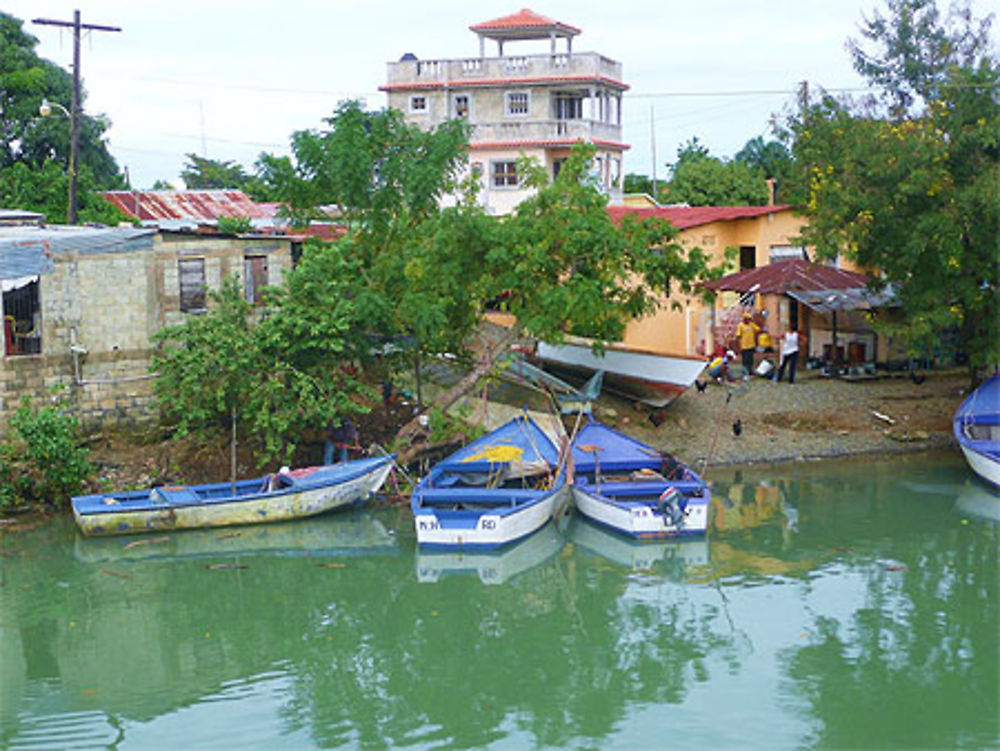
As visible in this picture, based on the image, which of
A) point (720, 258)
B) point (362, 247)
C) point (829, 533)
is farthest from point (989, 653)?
point (720, 258)

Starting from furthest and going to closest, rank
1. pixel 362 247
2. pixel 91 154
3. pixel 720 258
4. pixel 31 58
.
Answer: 1. pixel 91 154
2. pixel 31 58
3. pixel 720 258
4. pixel 362 247

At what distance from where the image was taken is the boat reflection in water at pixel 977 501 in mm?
18656

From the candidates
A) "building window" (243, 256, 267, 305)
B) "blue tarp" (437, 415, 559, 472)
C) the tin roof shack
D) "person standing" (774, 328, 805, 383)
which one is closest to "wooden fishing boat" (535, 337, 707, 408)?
"blue tarp" (437, 415, 559, 472)

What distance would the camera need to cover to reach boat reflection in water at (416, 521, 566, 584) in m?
16.4

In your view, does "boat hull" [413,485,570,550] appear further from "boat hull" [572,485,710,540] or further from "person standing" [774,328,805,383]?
"person standing" [774,328,805,383]

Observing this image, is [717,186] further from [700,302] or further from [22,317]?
[22,317]

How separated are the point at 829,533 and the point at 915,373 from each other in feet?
27.4

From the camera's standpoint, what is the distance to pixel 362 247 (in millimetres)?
21516

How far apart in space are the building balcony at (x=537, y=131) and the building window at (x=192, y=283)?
19.5 m

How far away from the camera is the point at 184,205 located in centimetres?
3653

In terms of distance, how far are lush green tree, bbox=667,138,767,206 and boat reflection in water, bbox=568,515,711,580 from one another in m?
26.7

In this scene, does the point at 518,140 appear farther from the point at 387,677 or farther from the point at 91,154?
the point at 387,677

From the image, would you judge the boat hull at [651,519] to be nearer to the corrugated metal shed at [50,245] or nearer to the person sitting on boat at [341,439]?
the person sitting on boat at [341,439]

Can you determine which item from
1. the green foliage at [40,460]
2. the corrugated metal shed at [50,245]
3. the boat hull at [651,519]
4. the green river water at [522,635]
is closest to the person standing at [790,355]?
the green river water at [522,635]
